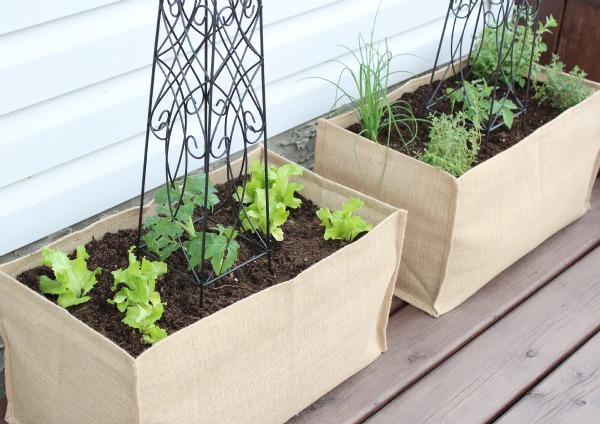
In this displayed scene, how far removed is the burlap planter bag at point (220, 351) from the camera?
1512mm

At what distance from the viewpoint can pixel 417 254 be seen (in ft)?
7.19

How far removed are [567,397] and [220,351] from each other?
892 mm

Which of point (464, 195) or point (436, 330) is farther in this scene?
point (436, 330)

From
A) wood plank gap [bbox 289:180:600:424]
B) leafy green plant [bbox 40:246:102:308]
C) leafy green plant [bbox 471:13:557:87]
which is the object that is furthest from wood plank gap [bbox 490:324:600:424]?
leafy green plant [bbox 40:246:102:308]

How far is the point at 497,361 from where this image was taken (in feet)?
6.91

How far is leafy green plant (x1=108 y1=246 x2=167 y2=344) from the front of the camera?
159 cm

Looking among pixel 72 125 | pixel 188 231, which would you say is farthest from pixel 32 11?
pixel 188 231

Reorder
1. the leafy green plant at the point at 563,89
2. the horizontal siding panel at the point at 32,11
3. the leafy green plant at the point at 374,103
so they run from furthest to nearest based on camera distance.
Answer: the leafy green plant at the point at 563,89 < the leafy green plant at the point at 374,103 < the horizontal siding panel at the point at 32,11

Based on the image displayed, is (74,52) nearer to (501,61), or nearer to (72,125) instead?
(72,125)

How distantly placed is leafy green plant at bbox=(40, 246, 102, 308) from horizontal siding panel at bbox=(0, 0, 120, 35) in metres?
0.44

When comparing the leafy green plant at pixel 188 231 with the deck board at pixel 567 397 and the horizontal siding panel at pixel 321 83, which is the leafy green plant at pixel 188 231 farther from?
the deck board at pixel 567 397

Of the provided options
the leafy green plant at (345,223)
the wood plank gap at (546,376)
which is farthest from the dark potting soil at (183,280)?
the wood plank gap at (546,376)

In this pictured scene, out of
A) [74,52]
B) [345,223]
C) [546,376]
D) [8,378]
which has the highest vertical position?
[74,52]

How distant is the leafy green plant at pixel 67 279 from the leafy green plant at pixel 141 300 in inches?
2.4
